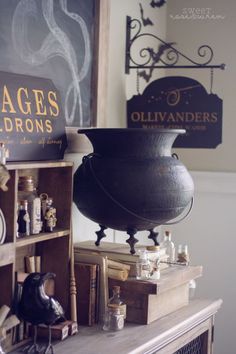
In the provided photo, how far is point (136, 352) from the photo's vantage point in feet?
7.34

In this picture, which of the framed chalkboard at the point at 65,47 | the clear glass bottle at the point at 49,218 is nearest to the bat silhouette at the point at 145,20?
the framed chalkboard at the point at 65,47

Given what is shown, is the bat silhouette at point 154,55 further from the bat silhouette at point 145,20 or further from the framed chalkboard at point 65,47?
the framed chalkboard at point 65,47

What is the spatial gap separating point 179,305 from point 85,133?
0.76m

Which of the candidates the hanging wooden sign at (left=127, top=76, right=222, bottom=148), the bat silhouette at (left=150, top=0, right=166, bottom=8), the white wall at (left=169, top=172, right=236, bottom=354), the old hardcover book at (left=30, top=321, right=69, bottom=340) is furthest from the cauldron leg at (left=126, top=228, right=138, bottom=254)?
the bat silhouette at (left=150, top=0, right=166, bottom=8)

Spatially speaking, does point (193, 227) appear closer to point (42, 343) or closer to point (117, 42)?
point (117, 42)

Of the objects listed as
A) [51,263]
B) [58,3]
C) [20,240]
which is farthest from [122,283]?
[58,3]

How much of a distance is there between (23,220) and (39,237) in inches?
A: 3.2

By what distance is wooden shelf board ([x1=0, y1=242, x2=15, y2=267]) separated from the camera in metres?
2.17

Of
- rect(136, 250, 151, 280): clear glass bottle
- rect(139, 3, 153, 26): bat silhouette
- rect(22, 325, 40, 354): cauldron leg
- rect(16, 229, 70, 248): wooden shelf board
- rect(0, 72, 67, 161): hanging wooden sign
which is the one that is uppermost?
rect(139, 3, 153, 26): bat silhouette

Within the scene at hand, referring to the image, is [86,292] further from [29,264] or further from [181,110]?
[181,110]

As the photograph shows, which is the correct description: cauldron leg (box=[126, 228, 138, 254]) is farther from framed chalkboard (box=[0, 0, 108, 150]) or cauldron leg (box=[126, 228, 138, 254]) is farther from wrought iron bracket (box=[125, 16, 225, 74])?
wrought iron bracket (box=[125, 16, 225, 74])

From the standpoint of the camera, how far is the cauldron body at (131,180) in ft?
8.22

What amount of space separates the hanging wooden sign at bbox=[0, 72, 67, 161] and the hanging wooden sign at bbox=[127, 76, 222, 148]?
775mm

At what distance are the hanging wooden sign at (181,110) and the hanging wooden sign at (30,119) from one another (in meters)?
0.77
